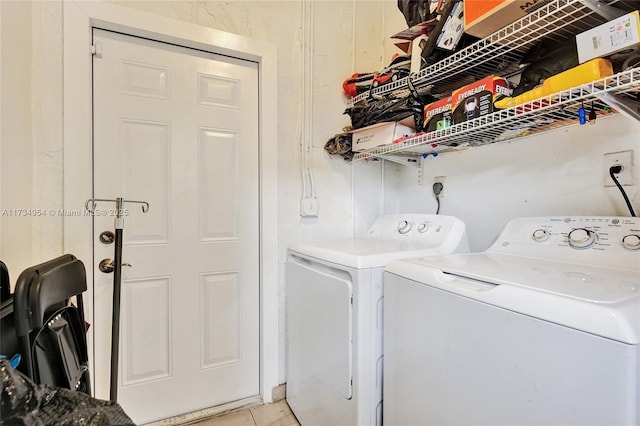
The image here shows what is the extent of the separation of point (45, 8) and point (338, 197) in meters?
1.70

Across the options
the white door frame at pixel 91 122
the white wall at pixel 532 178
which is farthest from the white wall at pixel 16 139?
the white wall at pixel 532 178

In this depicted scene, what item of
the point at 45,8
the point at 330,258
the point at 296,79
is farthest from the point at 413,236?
the point at 45,8

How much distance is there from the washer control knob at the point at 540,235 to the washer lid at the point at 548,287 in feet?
0.33

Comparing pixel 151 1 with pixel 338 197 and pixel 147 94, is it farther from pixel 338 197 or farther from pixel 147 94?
pixel 338 197

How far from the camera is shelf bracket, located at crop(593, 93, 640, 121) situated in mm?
857

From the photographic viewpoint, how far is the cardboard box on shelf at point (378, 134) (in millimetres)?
1622

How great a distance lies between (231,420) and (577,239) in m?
1.84

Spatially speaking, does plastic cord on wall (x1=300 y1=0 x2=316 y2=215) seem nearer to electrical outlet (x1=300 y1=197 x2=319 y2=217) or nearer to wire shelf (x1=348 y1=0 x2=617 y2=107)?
electrical outlet (x1=300 y1=197 x2=319 y2=217)

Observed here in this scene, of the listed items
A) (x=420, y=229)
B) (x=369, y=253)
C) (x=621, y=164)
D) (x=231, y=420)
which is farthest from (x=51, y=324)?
(x=621, y=164)

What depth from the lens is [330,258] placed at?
Answer: 53.6 inches

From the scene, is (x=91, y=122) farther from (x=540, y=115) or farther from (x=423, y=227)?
(x=540, y=115)

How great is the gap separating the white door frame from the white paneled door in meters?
0.05

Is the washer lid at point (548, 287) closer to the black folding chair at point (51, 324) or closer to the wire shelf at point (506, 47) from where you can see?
the wire shelf at point (506, 47)

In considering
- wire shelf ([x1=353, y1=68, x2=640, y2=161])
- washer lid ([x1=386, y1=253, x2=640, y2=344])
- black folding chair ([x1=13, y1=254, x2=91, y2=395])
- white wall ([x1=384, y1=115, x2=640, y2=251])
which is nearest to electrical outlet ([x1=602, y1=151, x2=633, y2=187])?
white wall ([x1=384, y1=115, x2=640, y2=251])
